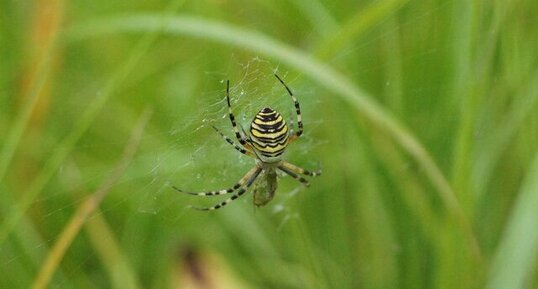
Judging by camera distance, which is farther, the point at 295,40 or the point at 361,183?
the point at 295,40

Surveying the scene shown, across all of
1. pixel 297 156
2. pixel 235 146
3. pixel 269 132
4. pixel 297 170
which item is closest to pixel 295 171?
pixel 297 170

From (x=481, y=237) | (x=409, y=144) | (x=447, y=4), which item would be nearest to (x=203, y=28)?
(x=409, y=144)

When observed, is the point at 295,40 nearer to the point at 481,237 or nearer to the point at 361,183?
the point at 361,183

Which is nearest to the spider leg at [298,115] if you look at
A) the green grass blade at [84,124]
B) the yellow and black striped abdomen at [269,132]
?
the yellow and black striped abdomen at [269,132]

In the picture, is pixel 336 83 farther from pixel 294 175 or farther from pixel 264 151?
pixel 294 175

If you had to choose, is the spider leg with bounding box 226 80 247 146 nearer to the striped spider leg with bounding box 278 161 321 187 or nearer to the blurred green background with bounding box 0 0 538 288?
the blurred green background with bounding box 0 0 538 288

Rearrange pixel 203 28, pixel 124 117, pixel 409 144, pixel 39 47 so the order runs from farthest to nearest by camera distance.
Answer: pixel 124 117 → pixel 39 47 → pixel 203 28 → pixel 409 144

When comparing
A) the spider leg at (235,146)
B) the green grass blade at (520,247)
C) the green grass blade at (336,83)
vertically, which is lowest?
the green grass blade at (520,247)

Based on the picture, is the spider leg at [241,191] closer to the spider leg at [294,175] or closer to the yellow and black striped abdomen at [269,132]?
the spider leg at [294,175]
